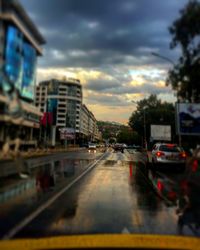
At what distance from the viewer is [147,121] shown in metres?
87.8

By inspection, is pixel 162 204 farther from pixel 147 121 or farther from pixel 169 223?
pixel 147 121

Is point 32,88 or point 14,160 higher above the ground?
point 32,88

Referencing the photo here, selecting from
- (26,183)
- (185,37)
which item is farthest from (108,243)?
(185,37)

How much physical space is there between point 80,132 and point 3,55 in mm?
2266

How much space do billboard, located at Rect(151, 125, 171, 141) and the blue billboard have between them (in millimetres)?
67348

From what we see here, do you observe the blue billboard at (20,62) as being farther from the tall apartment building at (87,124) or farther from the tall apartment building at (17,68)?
the tall apartment building at (87,124)

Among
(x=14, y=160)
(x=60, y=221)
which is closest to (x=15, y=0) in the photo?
(x=14, y=160)

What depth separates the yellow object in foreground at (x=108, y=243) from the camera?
3901 mm

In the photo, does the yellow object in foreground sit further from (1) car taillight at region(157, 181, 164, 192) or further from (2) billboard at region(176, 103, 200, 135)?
(1) car taillight at region(157, 181, 164, 192)

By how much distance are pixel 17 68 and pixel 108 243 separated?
1807 millimetres

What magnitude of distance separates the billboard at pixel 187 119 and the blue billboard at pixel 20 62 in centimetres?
274

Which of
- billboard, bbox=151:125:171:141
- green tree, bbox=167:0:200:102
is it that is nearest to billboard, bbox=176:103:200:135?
green tree, bbox=167:0:200:102

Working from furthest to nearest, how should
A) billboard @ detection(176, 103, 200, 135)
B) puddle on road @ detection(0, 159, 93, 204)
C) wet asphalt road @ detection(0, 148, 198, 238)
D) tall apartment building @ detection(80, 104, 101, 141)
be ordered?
wet asphalt road @ detection(0, 148, 198, 238), billboard @ detection(176, 103, 200, 135), tall apartment building @ detection(80, 104, 101, 141), puddle on road @ detection(0, 159, 93, 204)

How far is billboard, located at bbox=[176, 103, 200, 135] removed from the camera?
6036 mm
